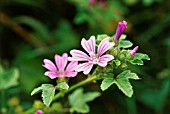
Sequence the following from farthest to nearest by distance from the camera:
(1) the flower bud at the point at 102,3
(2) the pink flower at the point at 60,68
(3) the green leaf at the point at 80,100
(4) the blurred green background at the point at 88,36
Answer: (1) the flower bud at the point at 102,3, (4) the blurred green background at the point at 88,36, (3) the green leaf at the point at 80,100, (2) the pink flower at the point at 60,68

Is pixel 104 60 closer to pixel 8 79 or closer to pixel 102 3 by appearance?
pixel 8 79

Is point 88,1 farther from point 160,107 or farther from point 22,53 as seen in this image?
point 160,107

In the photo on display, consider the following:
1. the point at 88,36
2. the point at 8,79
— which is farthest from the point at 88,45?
the point at 88,36

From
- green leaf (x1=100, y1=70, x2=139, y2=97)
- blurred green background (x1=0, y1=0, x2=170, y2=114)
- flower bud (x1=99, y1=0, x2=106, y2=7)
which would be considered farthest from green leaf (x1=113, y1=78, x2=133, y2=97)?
flower bud (x1=99, y1=0, x2=106, y2=7)

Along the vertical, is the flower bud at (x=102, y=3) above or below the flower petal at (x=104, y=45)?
above

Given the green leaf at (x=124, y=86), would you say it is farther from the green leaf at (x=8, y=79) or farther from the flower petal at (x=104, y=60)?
the green leaf at (x=8, y=79)

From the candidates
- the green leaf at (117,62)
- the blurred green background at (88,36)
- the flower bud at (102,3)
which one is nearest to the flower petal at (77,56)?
the green leaf at (117,62)

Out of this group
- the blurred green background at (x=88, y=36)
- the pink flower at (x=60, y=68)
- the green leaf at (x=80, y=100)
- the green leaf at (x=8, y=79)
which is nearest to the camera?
the pink flower at (x=60, y=68)

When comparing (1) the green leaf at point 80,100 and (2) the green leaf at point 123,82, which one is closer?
(2) the green leaf at point 123,82

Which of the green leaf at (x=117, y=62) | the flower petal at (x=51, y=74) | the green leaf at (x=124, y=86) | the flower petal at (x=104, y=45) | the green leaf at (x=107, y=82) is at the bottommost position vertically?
the green leaf at (x=124, y=86)

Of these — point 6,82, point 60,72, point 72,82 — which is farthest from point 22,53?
point 60,72
